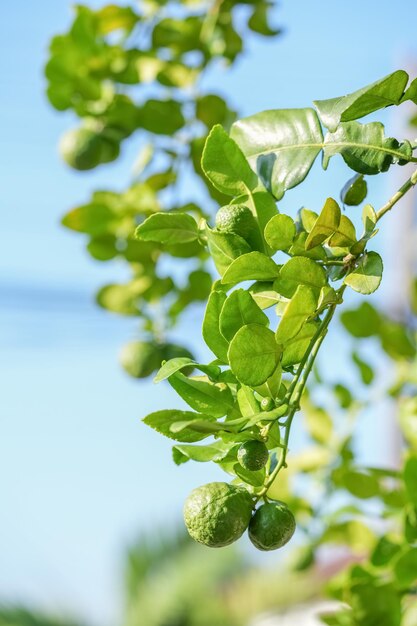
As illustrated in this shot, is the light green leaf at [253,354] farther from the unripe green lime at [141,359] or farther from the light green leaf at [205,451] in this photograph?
the unripe green lime at [141,359]

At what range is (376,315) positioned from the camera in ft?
3.97

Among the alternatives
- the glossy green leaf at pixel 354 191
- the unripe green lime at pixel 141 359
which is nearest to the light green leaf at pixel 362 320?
the unripe green lime at pixel 141 359

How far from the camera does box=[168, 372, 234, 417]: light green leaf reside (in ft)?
1.70

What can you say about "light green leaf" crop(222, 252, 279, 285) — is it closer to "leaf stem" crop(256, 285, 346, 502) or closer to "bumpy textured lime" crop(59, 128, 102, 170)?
"leaf stem" crop(256, 285, 346, 502)

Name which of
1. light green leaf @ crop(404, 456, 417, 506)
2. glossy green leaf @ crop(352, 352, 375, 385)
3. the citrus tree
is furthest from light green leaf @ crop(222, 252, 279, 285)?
glossy green leaf @ crop(352, 352, 375, 385)

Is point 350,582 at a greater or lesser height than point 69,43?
lesser

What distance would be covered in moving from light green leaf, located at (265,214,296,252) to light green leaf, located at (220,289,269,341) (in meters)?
0.04

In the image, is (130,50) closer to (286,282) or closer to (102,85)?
(102,85)

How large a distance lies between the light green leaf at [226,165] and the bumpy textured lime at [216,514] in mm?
196

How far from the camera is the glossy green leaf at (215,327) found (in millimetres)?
541

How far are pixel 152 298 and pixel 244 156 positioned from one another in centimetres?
55

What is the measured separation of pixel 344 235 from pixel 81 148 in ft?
2.02

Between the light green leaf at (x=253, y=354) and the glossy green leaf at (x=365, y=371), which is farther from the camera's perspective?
the glossy green leaf at (x=365, y=371)

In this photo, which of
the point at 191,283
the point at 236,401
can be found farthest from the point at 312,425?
the point at 236,401
